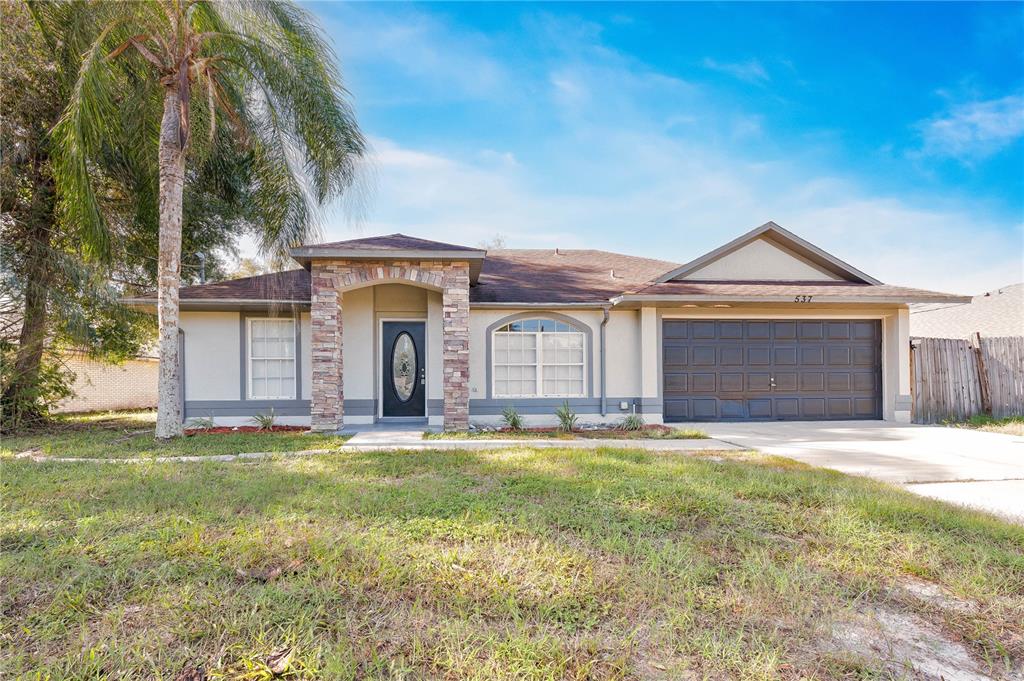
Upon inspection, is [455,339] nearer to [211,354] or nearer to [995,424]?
[211,354]

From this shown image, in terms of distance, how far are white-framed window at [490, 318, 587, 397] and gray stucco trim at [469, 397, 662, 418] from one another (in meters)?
0.14

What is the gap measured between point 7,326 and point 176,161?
558cm

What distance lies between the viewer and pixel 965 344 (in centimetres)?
1068

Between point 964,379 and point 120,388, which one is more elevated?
point 964,379

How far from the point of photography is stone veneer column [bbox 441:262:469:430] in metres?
8.80

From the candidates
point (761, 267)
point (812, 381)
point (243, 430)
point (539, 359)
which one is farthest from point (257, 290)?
point (812, 381)

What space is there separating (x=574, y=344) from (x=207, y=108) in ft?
28.8

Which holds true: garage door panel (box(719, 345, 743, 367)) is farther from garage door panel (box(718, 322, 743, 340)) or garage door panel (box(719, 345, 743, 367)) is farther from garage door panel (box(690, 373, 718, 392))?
garage door panel (box(690, 373, 718, 392))

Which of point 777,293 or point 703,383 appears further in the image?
point 703,383

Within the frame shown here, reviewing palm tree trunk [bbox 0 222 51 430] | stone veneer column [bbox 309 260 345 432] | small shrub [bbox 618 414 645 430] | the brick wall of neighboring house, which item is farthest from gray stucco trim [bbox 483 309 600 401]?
the brick wall of neighboring house

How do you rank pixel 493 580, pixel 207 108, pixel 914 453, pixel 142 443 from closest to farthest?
1. pixel 493 580
2. pixel 914 453
3. pixel 142 443
4. pixel 207 108

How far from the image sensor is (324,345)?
870 centimetres

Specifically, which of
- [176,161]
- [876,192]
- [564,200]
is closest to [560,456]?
[176,161]

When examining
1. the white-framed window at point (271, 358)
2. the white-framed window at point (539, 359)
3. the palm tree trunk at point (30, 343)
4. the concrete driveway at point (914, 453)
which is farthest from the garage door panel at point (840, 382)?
the palm tree trunk at point (30, 343)
